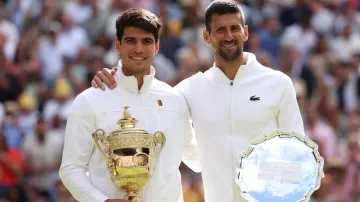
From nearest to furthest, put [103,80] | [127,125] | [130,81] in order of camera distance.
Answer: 1. [127,125]
2. [130,81]
3. [103,80]

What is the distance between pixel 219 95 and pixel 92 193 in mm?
1150

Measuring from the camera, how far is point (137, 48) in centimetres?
717

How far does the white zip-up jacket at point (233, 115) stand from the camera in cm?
743

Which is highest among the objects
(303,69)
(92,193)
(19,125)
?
(303,69)

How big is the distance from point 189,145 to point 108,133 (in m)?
0.77

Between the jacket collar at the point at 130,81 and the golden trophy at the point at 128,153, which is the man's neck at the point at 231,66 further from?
the golden trophy at the point at 128,153

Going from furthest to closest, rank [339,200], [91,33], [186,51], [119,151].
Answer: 1. [91,33]
2. [186,51]
3. [339,200]
4. [119,151]

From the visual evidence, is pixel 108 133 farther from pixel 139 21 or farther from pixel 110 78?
pixel 139 21

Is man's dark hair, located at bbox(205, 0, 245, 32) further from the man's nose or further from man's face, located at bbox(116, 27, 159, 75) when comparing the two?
man's face, located at bbox(116, 27, 159, 75)

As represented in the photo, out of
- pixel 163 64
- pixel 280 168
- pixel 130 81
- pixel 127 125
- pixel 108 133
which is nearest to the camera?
pixel 280 168

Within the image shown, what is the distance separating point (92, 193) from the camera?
7066mm

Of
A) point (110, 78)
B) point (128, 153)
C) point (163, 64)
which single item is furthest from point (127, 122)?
point (163, 64)

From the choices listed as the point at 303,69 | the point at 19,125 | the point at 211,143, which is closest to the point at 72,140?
the point at 211,143

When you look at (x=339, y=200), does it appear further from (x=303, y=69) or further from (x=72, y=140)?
(x=72, y=140)
